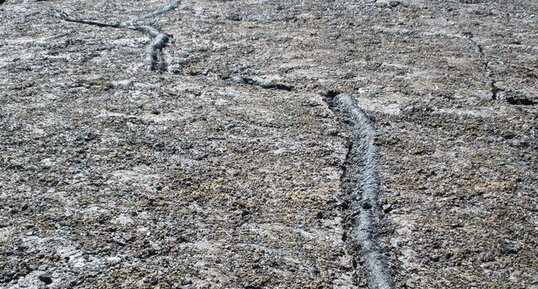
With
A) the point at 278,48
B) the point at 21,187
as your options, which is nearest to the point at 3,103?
A: the point at 21,187

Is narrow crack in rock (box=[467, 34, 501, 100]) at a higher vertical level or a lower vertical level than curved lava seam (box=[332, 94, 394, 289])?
higher

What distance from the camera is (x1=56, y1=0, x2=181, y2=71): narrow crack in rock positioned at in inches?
80.4

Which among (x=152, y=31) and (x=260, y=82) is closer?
(x=260, y=82)

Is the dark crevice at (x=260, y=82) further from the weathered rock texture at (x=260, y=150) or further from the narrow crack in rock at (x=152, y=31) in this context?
the narrow crack in rock at (x=152, y=31)

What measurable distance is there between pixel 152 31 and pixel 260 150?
937mm

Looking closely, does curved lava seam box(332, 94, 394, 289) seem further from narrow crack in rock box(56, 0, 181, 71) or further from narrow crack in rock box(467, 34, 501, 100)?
narrow crack in rock box(56, 0, 181, 71)

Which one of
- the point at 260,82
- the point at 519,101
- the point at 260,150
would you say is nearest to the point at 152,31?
the point at 260,82

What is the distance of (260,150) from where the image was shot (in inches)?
60.9

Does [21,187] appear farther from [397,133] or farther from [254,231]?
[397,133]

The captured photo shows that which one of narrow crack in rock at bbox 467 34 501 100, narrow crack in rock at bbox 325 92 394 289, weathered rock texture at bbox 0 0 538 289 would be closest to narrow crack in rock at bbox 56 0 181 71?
weathered rock texture at bbox 0 0 538 289

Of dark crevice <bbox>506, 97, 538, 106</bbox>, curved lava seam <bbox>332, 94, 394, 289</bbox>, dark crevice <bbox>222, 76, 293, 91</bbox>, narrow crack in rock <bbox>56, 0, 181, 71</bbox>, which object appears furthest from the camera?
narrow crack in rock <bbox>56, 0, 181, 71</bbox>

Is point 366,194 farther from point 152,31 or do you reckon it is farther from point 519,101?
point 152,31

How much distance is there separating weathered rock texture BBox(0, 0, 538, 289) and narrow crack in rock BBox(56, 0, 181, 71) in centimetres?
2

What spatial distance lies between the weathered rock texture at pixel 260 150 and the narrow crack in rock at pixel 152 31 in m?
0.02
